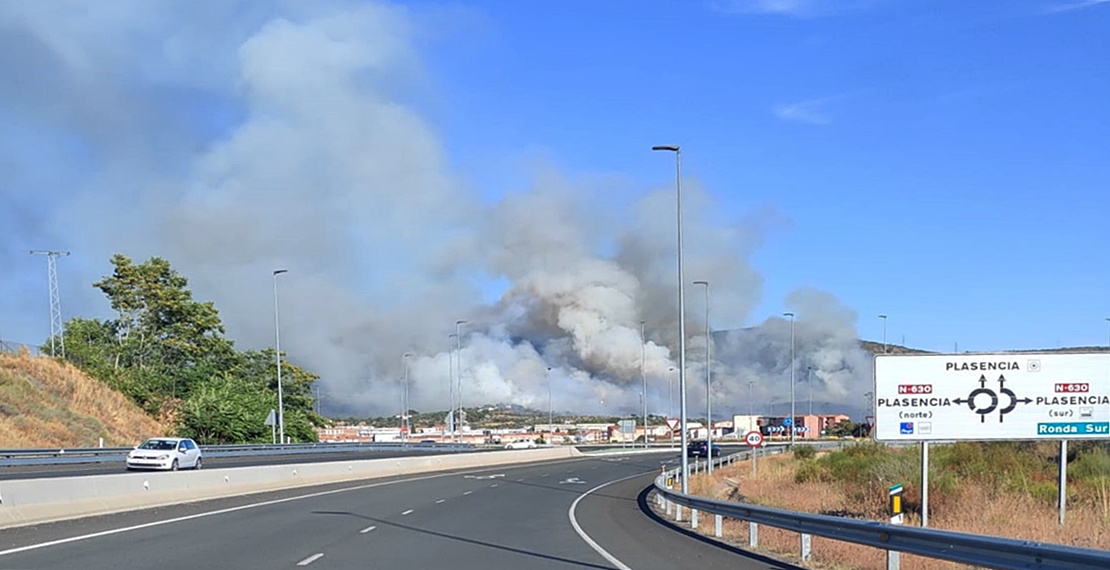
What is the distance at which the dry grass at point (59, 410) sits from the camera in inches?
2467

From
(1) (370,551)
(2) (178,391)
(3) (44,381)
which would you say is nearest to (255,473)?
(1) (370,551)

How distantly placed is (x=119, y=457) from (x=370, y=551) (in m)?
40.4

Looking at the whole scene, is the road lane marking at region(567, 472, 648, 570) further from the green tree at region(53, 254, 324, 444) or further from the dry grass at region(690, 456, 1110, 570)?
the green tree at region(53, 254, 324, 444)

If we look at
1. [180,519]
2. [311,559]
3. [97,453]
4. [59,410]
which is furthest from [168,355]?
[311,559]

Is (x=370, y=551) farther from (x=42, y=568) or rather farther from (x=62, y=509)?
(x=62, y=509)

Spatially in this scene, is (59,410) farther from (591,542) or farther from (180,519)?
(591,542)

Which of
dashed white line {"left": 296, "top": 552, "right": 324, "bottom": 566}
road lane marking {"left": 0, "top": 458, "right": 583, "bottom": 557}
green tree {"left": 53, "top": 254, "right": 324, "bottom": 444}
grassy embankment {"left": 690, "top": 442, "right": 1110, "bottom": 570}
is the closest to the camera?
dashed white line {"left": 296, "top": 552, "right": 324, "bottom": 566}

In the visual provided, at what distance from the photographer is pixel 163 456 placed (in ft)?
149

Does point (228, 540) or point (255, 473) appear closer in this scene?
point (228, 540)

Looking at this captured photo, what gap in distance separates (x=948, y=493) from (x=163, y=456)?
1197 inches

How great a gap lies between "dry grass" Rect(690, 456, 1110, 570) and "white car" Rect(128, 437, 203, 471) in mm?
21206

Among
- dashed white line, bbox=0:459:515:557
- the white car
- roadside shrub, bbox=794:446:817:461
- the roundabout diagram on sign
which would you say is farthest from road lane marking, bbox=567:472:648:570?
roadside shrub, bbox=794:446:817:461

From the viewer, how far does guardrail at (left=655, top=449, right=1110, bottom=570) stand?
10648 mm

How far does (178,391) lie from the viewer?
92875 millimetres
